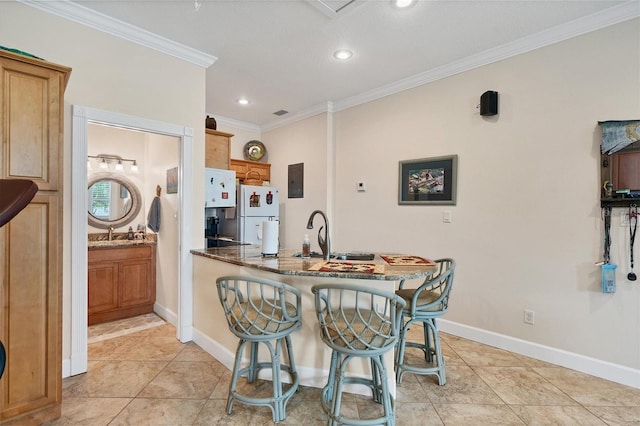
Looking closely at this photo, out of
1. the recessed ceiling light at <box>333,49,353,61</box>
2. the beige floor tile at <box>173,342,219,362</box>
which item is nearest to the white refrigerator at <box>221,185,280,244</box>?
the beige floor tile at <box>173,342,219,362</box>

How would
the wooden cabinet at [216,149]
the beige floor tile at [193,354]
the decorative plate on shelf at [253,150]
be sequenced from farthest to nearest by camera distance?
1. the decorative plate on shelf at [253,150]
2. the wooden cabinet at [216,149]
3. the beige floor tile at [193,354]

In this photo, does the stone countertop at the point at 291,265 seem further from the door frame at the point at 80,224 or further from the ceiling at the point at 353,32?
the ceiling at the point at 353,32

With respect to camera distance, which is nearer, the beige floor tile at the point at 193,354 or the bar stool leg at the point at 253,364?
the bar stool leg at the point at 253,364

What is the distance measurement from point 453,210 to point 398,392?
185 centimetres

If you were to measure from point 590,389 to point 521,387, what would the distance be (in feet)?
1.58

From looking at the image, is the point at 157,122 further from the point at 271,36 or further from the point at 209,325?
the point at 209,325

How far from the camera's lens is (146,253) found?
3842 millimetres

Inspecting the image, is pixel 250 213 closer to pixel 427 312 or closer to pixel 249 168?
Result: pixel 249 168

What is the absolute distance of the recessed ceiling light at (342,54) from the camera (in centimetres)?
298

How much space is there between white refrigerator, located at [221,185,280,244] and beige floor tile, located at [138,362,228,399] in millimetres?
1786

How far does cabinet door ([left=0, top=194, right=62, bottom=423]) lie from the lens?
175 centimetres

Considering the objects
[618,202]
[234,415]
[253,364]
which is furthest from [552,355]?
[234,415]

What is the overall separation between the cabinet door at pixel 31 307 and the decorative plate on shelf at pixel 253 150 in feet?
11.7

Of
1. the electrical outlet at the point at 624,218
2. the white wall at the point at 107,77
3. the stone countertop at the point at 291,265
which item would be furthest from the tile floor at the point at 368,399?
the electrical outlet at the point at 624,218
